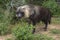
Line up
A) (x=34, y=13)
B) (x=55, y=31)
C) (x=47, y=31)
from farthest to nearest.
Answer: (x=47, y=31), (x=55, y=31), (x=34, y=13)

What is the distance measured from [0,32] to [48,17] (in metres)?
1.75

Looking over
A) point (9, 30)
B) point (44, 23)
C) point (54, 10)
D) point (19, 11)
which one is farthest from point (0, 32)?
point (54, 10)

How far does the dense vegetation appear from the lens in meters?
6.00

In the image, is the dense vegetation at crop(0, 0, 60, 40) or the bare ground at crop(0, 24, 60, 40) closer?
the dense vegetation at crop(0, 0, 60, 40)

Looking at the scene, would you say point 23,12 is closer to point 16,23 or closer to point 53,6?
point 16,23

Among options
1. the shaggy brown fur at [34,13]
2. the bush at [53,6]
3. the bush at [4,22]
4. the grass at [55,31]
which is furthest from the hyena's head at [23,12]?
the bush at [53,6]

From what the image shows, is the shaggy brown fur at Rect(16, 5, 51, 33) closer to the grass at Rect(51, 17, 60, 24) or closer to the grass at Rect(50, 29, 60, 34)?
the grass at Rect(50, 29, 60, 34)

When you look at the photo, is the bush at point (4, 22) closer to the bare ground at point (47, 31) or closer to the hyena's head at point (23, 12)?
the bare ground at point (47, 31)

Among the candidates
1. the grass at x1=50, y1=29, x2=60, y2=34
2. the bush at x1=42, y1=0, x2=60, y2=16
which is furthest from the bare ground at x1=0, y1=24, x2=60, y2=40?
the bush at x1=42, y1=0, x2=60, y2=16

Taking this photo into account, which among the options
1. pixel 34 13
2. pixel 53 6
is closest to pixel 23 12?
pixel 34 13

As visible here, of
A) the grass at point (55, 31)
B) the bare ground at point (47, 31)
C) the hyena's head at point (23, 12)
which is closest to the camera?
the hyena's head at point (23, 12)

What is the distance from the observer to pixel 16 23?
791cm

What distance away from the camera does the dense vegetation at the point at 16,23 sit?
6.00 m

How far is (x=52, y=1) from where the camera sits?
9.22 meters
